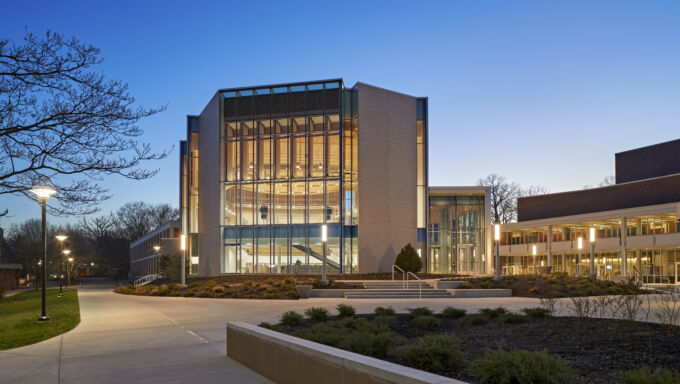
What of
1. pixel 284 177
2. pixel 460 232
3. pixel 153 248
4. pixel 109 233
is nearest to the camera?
Answer: pixel 284 177

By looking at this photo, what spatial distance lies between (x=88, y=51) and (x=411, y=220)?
2994 cm

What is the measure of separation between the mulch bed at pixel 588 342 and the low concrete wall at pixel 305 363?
125cm

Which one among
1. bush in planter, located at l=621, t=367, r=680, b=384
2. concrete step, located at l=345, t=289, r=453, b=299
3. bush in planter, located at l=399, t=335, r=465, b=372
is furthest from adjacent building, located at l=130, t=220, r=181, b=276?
bush in planter, located at l=621, t=367, r=680, b=384

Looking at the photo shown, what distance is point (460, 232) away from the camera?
45031 mm

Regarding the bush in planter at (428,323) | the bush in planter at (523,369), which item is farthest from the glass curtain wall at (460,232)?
the bush in planter at (523,369)

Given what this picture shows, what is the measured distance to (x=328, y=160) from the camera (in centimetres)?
3875

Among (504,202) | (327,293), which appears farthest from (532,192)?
(327,293)

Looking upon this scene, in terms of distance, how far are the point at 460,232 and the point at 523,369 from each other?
41.0m

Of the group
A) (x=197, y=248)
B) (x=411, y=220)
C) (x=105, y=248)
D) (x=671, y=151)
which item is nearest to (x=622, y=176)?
(x=671, y=151)

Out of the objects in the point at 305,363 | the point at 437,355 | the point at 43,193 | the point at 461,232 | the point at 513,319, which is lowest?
the point at 513,319

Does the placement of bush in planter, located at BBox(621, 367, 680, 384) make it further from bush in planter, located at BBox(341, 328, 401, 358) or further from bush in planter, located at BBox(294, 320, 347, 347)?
bush in planter, located at BBox(294, 320, 347, 347)

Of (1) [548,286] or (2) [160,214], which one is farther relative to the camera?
(2) [160,214]

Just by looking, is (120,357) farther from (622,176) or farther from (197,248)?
(622,176)

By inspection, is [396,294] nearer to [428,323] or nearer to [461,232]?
[428,323]
